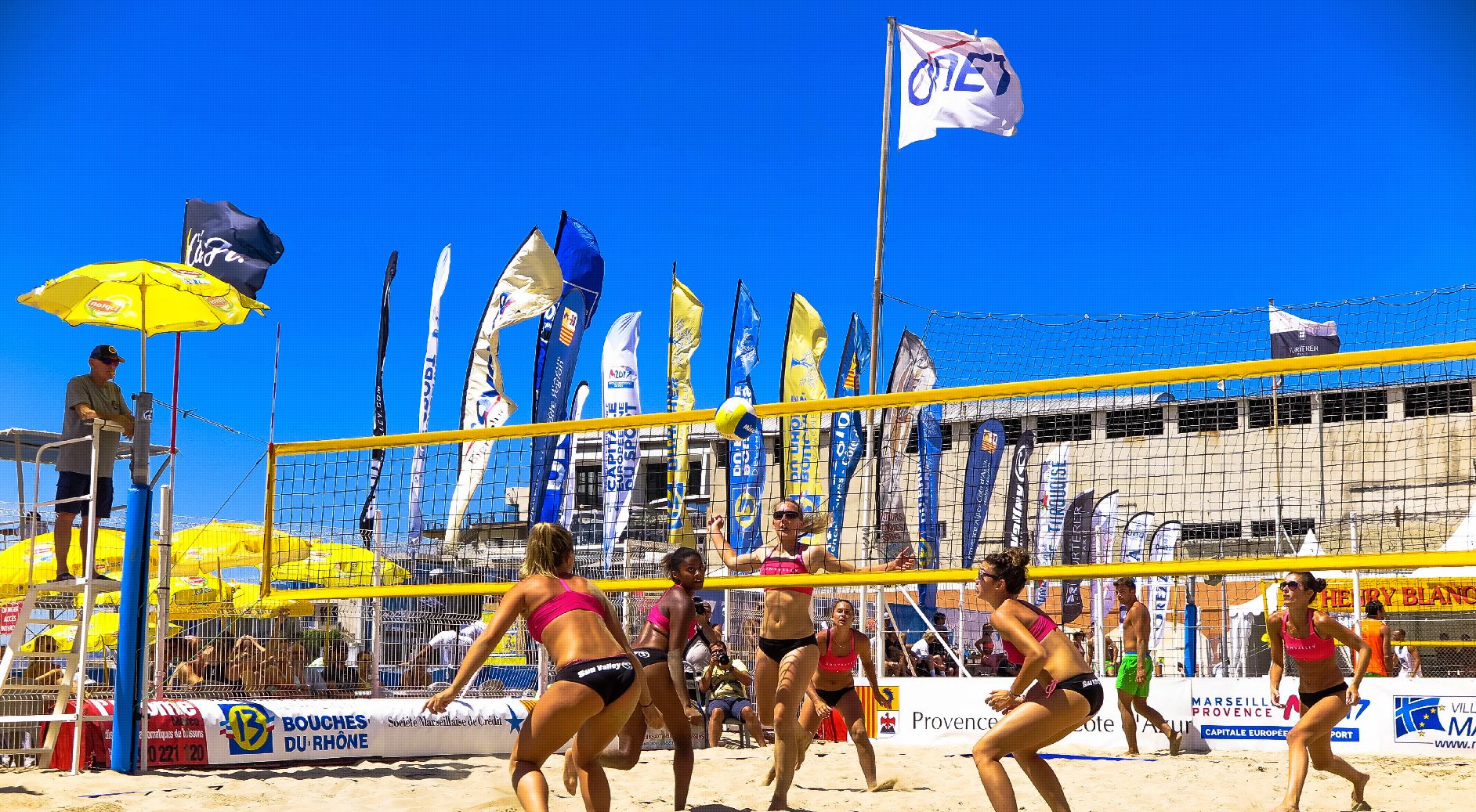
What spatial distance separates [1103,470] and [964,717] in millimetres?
11652

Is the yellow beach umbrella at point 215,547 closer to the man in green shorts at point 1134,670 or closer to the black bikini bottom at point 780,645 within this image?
the black bikini bottom at point 780,645

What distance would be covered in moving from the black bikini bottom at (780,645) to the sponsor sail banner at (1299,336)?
13.3 meters

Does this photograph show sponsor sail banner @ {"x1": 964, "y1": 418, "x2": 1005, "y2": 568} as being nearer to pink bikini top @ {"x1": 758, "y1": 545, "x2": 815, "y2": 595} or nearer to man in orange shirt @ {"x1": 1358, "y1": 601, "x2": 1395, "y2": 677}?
man in orange shirt @ {"x1": 1358, "y1": 601, "x2": 1395, "y2": 677}

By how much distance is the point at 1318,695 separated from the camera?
6.85m

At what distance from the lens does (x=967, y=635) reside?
956 inches

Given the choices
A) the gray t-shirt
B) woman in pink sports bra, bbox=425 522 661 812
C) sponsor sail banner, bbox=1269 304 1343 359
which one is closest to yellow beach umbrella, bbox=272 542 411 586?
the gray t-shirt

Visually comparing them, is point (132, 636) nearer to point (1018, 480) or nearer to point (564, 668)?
point (564, 668)

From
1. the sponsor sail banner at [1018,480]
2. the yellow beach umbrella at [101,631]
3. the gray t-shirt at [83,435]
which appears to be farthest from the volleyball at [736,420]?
the sponsor sail banner at [1018,480]

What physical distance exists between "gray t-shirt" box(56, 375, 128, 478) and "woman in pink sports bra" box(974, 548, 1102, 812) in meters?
5.25

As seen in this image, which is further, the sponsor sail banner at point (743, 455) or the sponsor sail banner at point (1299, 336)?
the sponsor sail banner at point (1299, 336)

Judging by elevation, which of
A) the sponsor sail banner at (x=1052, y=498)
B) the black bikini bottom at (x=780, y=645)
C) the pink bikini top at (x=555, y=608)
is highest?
the sponsor sail banner at (x=1052, y=498)

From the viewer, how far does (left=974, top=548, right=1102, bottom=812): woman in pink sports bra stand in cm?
508

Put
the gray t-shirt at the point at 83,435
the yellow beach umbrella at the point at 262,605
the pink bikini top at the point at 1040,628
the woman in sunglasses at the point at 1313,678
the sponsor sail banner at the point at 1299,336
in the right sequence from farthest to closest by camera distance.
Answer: the sponsor sail banner at the point at 1299,336
the yellow beach umbrella at the point at 262,605
the gray t-shirt at the point at 83,435
the woman in sunglasses at the point at 1313,678
the pink bikini top at the point at 1040,628

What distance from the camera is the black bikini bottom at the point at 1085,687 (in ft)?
16.9
